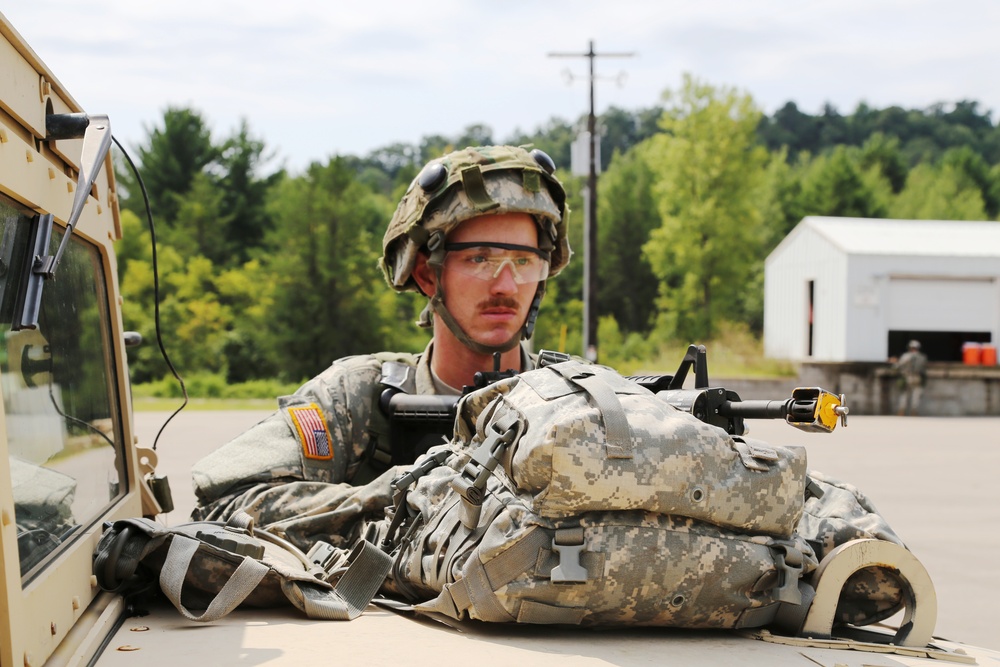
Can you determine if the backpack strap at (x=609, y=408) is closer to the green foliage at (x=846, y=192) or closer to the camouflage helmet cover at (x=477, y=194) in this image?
the camouflage helmet cover at (x=477, y=194)

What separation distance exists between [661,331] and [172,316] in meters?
19.3

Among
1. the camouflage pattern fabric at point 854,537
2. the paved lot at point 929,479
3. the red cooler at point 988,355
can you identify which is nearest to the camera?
the camouflage pattern fabric at point 854,537

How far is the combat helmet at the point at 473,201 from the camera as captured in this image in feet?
12.9

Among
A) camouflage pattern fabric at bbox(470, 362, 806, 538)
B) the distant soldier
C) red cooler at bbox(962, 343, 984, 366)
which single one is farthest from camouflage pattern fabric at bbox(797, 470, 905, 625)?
red cooler at bbox(962, 343, 984, 366)

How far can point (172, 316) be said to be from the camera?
4128 cm

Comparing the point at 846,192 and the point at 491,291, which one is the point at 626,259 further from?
the point at 491,291

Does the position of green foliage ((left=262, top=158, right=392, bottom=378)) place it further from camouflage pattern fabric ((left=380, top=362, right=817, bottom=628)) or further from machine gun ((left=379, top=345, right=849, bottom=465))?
camouflage pattern fabric ((left=380, top=362, right=817, bottom=628))

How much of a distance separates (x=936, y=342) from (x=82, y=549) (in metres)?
29.2

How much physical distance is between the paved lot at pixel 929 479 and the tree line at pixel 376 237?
17.6 metres

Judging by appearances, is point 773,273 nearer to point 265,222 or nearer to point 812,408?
point 265,222

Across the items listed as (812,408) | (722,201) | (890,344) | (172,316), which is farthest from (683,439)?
(172,316)

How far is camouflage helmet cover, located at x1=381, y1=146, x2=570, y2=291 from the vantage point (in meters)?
3.92

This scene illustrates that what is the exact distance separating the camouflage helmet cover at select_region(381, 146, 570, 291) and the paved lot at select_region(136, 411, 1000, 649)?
9.64 feet

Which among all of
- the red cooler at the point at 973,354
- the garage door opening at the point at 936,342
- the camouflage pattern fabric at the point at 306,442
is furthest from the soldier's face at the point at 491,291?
the garage door opening at the point at 936,342
